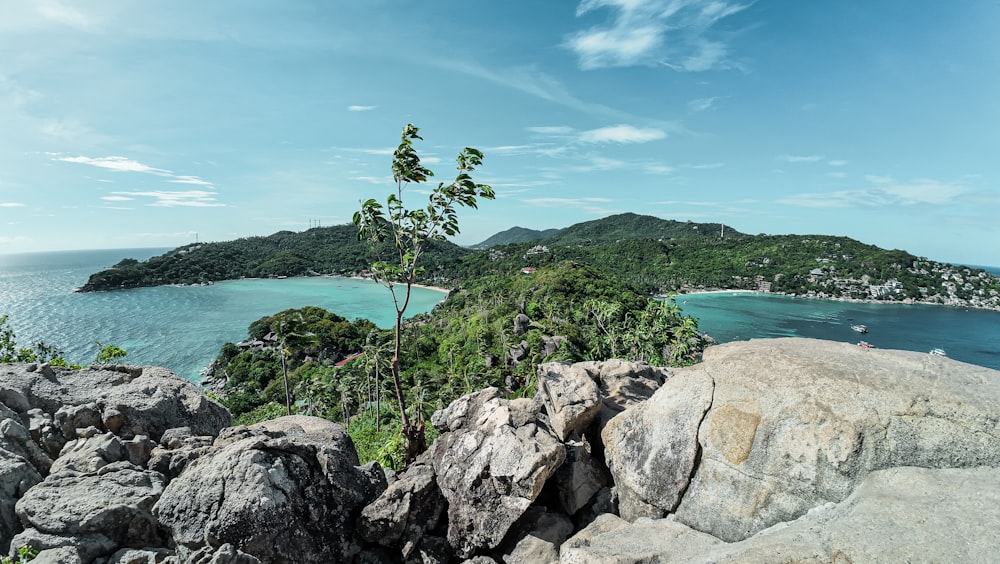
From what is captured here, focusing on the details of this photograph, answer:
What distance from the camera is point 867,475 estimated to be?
6770 mm

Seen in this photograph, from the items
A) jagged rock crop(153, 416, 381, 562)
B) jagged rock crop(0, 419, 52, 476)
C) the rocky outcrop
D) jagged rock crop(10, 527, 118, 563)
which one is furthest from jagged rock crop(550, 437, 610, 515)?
jagged rock crop(0, 419, 52, 476)

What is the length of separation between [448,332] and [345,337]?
21064 millimetres

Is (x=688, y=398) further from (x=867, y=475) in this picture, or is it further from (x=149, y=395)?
(x=149, y=395)

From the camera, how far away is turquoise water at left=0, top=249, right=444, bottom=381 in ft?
304

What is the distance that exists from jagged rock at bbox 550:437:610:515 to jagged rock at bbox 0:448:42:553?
9.69 metres


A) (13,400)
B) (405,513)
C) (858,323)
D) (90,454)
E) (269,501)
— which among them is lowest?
(858,323)

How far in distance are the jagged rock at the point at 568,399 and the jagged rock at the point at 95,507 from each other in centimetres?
827

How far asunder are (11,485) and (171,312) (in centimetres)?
15695

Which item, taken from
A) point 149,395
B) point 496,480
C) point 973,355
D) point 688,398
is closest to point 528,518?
point 496,480

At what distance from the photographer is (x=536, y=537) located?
8.70m

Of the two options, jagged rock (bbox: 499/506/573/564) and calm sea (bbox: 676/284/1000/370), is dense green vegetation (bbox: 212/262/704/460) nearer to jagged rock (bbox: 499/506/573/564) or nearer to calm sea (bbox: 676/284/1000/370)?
jagged rock (bbox: 499/506/573/564)

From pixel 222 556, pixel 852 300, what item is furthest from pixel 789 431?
pixel 852 300

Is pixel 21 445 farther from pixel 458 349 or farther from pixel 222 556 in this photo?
pixel 458 349

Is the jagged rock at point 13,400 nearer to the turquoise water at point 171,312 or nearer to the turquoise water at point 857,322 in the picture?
the turquoise water at point 171,312
